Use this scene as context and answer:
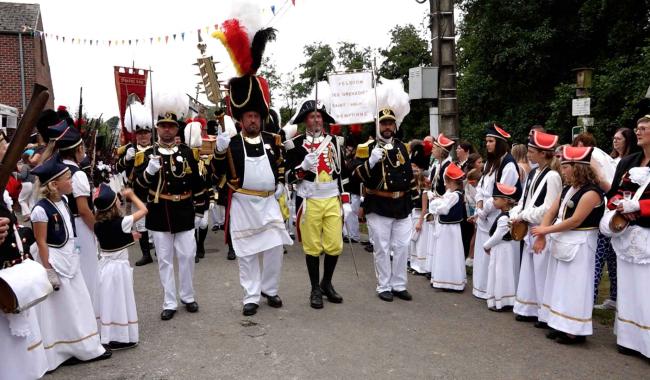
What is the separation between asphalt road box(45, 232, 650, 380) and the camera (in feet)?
14.1

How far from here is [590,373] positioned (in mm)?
4273

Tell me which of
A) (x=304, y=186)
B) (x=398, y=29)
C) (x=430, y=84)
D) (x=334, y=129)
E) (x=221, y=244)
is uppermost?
(x=398, y=29)

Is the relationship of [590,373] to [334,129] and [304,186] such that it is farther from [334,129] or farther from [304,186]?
[334,129]

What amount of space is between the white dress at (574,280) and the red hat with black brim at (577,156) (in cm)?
27

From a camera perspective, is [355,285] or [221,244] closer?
[355,285]

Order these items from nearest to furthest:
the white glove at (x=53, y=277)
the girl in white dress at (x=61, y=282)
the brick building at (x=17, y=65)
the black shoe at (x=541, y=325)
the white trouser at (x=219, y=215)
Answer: the white glove at (x=53, y=277), the girl in white dress at (x=61, y=282), the black shoe at (x=541, y=325), the white trouser at (x=219, y=215), the brick building at (x=17, y=65)

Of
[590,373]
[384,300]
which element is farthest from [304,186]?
[590,373]

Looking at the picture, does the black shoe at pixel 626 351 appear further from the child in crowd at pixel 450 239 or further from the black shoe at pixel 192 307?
the black shoe at pixel 192 307

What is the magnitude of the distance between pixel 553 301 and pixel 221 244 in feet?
22.1

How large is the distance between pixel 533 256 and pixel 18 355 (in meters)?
4.65

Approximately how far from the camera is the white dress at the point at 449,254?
6773 millimetres

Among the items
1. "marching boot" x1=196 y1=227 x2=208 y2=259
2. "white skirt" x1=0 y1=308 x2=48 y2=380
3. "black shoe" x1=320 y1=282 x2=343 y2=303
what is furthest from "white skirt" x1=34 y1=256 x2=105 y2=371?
"marching boot" x1=196 y1=227 x2=208 y2=259

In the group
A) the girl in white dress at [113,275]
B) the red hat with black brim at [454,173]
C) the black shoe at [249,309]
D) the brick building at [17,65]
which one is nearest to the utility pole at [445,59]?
the red hat with black brim at [454,173]

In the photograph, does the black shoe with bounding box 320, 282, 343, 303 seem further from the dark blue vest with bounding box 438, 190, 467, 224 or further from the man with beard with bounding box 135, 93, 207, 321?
the dark blue vest with bounding box 438, 190, 467, 224
